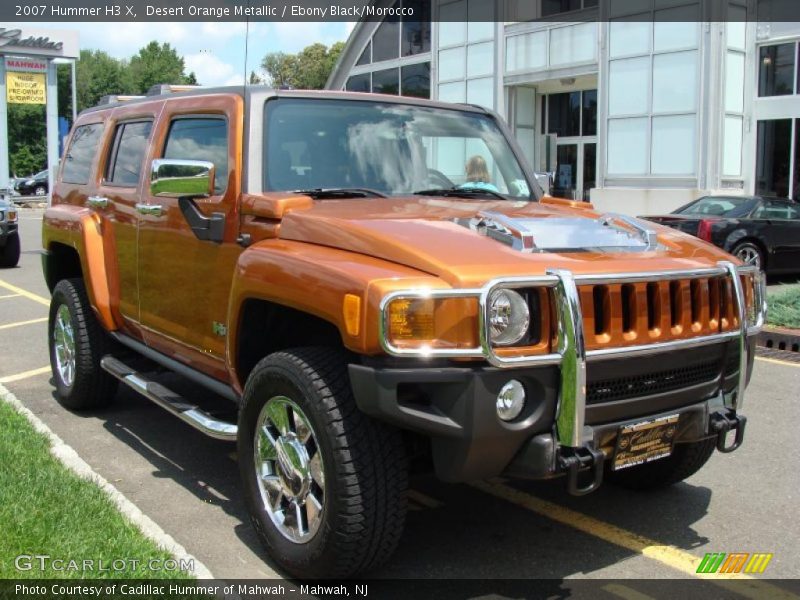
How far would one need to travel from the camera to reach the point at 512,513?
14.5ft

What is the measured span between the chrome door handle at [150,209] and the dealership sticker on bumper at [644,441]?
2.85 metres

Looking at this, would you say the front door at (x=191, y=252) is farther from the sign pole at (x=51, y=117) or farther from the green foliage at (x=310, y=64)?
the green foliage at (x=310, y=64)

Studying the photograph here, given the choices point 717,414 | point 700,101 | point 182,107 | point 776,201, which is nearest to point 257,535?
point 717,414

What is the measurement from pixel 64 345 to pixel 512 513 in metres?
3.57

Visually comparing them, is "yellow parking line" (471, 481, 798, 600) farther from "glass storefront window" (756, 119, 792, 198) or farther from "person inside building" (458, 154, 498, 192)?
"glass storefront window" (756, 119, 792, 198)

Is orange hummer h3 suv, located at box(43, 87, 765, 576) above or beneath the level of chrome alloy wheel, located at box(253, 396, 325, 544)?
above

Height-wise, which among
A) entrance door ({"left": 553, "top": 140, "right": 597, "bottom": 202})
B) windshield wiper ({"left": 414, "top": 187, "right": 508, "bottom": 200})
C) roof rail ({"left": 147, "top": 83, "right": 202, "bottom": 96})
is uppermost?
entrance door ({"left": 553, "top": 140, "right": 597, "bottom": 202})

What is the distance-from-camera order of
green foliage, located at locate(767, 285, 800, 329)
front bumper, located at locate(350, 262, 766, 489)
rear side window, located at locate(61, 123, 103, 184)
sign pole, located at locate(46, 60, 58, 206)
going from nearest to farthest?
front bumper, located at locate(350, 262, 766, 489)
rear side window, located at locate(61, 123, 103, 184)
green foliage, located at locate(767, 285, 800, 329)
sign pole, located at locate(46, 60, 58, 206)

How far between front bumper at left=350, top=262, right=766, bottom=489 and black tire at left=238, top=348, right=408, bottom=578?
0.16 meters

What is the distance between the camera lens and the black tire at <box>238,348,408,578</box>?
10.5ft

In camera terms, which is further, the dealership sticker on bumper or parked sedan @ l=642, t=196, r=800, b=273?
parked sedan @ l=642, t=196, r=800, b=273

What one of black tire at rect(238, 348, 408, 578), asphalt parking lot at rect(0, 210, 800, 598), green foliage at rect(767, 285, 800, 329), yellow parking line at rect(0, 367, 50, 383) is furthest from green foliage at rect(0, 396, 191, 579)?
green foliage at rect(767, 285, 800, 329)

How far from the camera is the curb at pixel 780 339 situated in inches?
337

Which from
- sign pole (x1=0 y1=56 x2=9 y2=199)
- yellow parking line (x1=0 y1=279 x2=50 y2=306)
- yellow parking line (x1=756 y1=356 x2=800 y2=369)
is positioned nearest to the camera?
yellow parking line (x1=756 y1=356 x2=800 y2=369)
